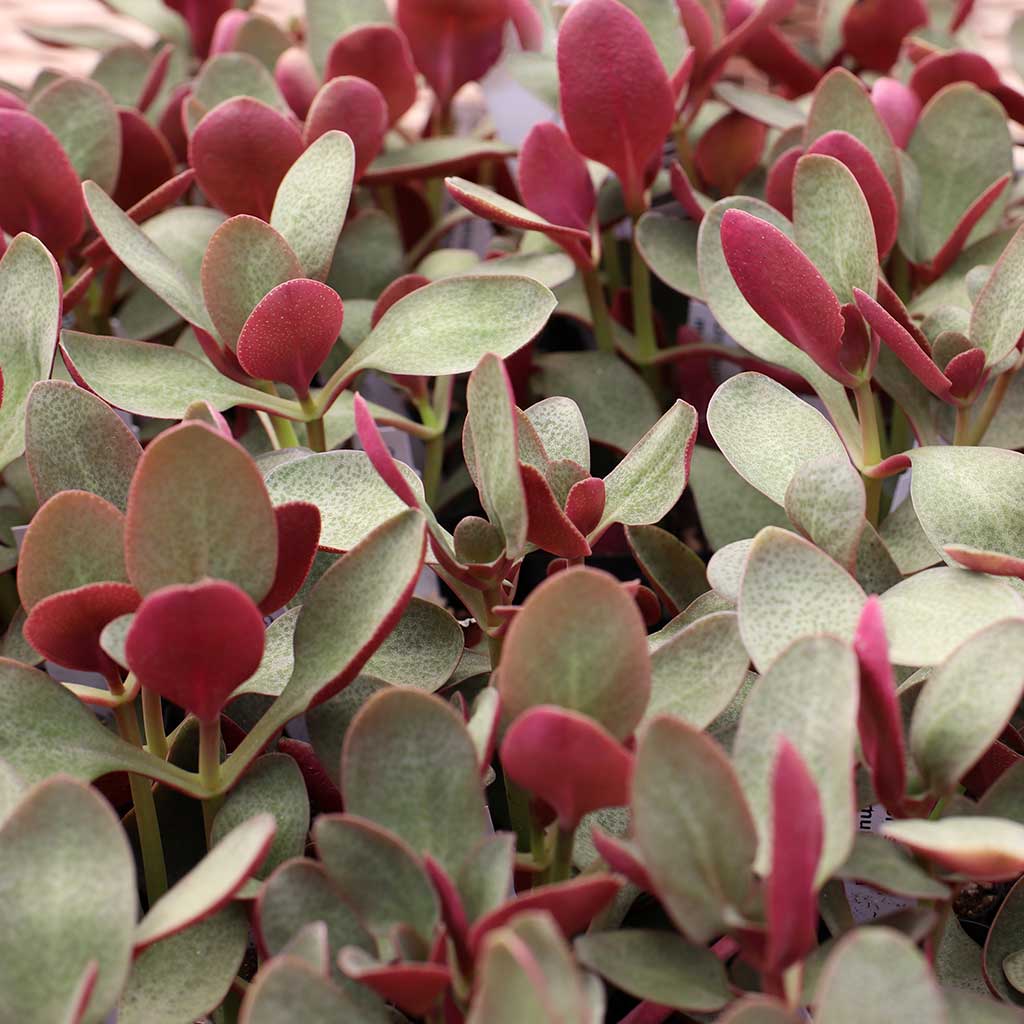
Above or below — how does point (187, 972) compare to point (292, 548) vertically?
below

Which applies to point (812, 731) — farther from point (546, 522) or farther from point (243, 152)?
point (243, 152)

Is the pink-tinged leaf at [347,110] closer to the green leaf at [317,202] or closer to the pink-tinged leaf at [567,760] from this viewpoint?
the green leaf at [317,202]

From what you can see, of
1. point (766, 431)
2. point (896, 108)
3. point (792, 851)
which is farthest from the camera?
point (896, 108)

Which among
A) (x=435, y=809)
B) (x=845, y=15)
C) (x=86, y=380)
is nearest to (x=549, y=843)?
(x=435, y=809)

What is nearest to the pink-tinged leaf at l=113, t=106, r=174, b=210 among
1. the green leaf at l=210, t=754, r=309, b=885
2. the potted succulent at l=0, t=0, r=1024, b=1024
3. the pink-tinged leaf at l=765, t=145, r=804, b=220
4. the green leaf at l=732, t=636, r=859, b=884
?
the potted succulent at l=0, t=0, r=1024, b=1024

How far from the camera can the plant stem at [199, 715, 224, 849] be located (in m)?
0.41

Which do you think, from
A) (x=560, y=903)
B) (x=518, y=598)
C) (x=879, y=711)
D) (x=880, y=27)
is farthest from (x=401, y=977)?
(x=880, y=27)

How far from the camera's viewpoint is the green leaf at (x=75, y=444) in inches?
17.5

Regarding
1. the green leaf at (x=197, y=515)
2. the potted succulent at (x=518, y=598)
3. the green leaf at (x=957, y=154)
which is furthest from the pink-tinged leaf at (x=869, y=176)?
the green leaf at (x=197, y=515)

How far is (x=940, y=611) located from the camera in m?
0.41

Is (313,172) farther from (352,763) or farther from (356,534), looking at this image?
(352,763)

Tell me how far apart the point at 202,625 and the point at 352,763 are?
0.06 metres

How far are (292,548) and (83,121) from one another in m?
0.41

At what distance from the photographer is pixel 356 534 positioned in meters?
0.45
